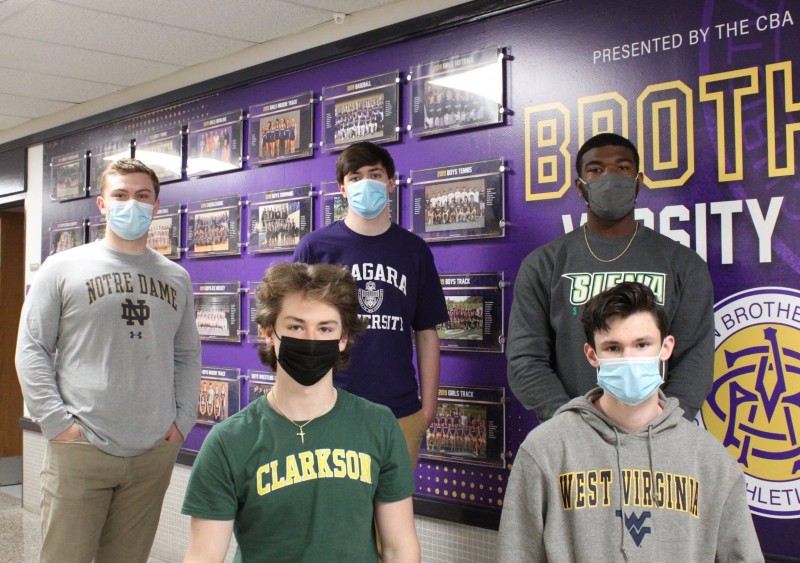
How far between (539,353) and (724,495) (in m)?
0.65

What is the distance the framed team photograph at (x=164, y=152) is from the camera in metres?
4.54

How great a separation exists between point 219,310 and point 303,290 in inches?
106

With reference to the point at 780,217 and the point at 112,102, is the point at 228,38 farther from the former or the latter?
the point at 780,217

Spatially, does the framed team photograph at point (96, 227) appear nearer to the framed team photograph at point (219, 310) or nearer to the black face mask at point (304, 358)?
the framed team photograph at point (219, 310)

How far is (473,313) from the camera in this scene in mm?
3104

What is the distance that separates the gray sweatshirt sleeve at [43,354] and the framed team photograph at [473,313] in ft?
4.74

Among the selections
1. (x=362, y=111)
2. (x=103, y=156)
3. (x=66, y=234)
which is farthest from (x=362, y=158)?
(x=66, y=234)

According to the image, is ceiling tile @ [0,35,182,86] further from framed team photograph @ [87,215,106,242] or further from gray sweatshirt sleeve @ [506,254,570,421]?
gray sweatshirt sleeve @ [506,254,570,421]

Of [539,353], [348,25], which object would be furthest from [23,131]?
[539,353]

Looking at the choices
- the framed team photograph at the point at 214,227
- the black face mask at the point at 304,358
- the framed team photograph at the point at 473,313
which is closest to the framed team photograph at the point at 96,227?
the framed team photograph at the point at 214,227

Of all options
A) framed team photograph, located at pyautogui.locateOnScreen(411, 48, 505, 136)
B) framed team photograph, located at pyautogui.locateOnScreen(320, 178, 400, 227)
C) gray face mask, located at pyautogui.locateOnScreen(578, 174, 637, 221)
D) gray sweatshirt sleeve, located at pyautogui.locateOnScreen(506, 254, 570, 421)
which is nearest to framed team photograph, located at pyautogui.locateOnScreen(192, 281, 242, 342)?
framed team photograph, located at pyautogui.locateOnScreen(320, 178, 400, 227)

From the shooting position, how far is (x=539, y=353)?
88.1 inches

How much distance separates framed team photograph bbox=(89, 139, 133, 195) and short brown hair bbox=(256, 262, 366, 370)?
3.52m

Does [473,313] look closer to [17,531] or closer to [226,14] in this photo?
[226,14]
